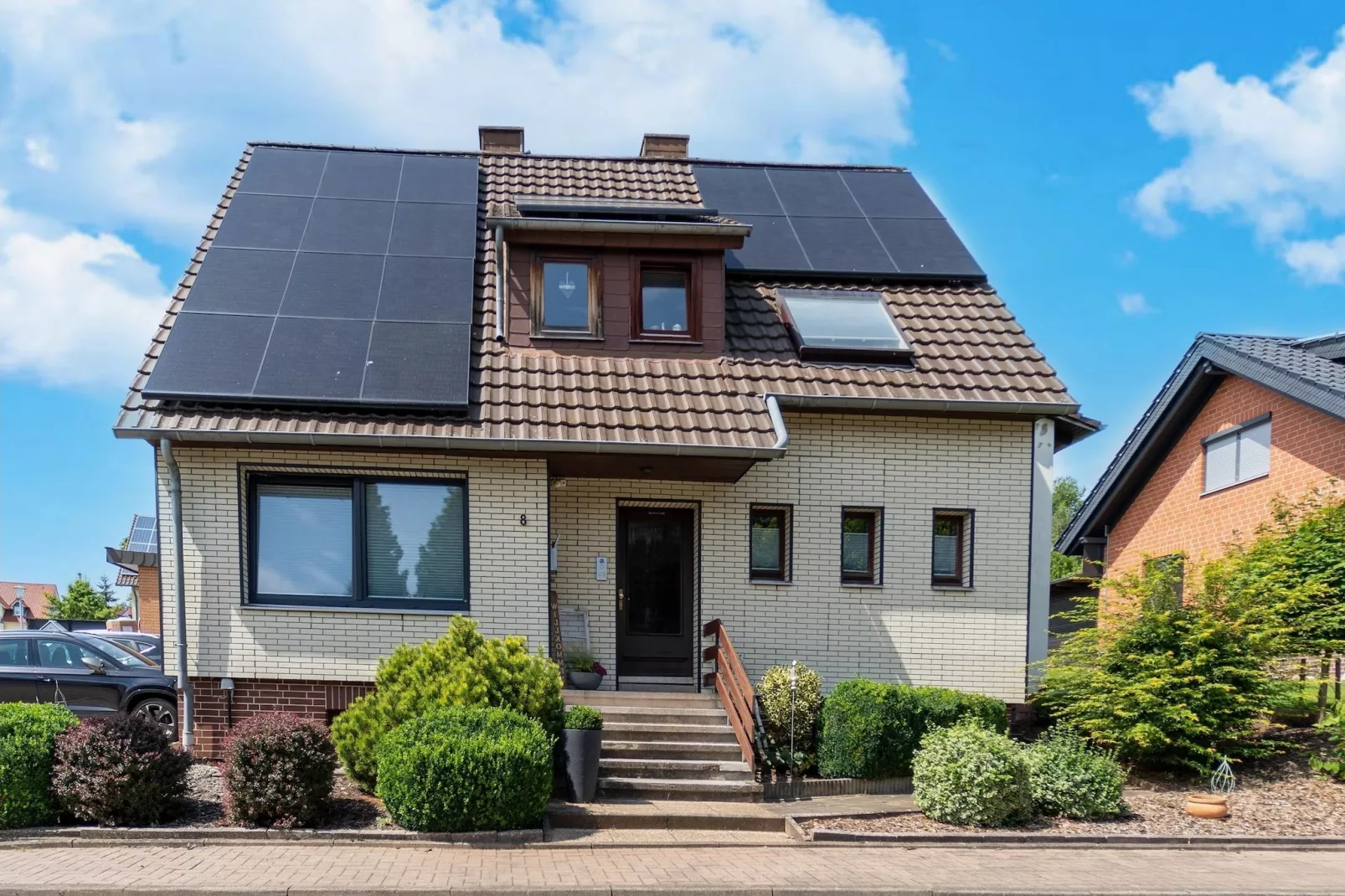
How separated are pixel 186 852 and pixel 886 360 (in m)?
8.96

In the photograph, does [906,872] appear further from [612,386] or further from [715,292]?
[715,292]

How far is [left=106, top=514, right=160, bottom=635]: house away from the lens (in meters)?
28.5

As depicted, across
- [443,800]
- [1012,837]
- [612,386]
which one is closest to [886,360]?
[612,386]

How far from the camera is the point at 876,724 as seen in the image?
10672mm

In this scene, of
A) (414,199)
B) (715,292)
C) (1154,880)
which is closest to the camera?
(1154,880)

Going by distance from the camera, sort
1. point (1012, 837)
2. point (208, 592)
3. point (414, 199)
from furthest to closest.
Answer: point (414, 199), point (208, 592), point (1012, 837)

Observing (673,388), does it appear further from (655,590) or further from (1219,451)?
(1219,451)

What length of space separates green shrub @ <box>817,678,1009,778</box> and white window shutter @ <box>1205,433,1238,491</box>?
27.1ft

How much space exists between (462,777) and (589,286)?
6.56 meters

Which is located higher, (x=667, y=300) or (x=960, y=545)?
(x=667, y=300)

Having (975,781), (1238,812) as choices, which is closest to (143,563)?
(975,781)

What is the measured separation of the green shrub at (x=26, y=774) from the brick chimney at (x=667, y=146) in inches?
485

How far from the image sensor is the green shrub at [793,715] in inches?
434

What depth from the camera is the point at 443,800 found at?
8.55 metres
